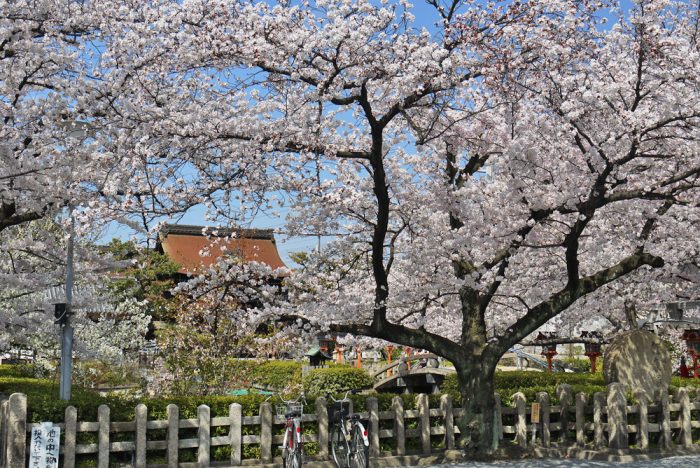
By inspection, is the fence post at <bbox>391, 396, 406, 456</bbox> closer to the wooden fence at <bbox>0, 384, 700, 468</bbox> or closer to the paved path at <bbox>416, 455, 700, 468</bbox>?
the wooden fence at <bbox>0, 384, 700, 468</bbox>

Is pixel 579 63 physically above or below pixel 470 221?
above

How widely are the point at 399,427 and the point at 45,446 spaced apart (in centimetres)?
497

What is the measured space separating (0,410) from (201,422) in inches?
104

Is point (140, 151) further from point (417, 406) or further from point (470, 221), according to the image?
point (417, 406)

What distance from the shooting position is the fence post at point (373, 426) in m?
10.9

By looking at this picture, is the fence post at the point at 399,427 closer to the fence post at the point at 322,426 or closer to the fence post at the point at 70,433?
the fence post at the point at 322,426

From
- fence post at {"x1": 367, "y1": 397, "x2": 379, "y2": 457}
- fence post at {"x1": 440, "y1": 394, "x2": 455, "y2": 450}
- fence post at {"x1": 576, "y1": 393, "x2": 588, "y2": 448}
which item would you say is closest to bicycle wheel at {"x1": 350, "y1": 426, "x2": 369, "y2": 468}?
fence post at {"x1": 367, "y1": 397, "x2": 379, "y2": 457}

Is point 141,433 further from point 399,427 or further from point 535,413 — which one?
point 535,413

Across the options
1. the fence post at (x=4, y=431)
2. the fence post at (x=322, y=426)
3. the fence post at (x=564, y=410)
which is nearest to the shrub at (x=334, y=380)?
the fence post at (x=564, y=410)

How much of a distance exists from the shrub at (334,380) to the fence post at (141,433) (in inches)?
528

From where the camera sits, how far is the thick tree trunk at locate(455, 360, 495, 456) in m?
10.9

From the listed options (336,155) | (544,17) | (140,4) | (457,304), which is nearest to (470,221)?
(336,155)

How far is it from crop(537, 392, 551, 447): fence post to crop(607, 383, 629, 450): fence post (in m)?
0.99

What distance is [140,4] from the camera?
9359 millimetres
